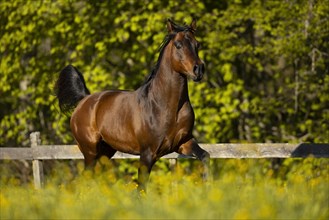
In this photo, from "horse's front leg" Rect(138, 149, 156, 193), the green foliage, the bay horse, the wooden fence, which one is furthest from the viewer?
the green foliage

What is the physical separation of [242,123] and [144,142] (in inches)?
282

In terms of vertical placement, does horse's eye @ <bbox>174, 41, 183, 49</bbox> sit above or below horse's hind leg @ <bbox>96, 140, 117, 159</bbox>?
above

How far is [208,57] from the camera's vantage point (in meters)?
14.1

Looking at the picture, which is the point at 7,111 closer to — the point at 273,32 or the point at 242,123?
the point at 242,123

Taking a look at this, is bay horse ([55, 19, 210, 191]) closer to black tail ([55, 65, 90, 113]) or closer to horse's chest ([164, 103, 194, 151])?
horse's chest ([164, 103, 194, 151])

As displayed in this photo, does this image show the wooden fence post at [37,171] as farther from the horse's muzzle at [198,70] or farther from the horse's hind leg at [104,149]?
the horse's muzzle at [198,70]

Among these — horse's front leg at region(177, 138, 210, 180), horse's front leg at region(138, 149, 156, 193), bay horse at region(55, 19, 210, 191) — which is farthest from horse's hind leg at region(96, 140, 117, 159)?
horse's front leg at region(177, 138, 210, 180)

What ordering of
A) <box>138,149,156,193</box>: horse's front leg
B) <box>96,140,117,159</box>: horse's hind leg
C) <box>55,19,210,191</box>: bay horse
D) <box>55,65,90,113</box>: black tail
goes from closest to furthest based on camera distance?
1. <box>138,149,156,193</box>: horse's front leg
2. <box>55,19,210,191</box>: bay horse
3. <box>96,140,117,159</box>: horse's hind leg
4. <box>55,65,90,113</box>: black tail

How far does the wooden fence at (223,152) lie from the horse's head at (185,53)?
1.56 metres

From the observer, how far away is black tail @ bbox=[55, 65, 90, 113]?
10.3m

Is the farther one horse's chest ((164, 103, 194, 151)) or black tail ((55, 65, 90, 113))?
black tail ((55, 65, 90, 113))

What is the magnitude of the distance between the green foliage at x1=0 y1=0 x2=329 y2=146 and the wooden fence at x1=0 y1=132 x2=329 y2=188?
Result: 3.39 m

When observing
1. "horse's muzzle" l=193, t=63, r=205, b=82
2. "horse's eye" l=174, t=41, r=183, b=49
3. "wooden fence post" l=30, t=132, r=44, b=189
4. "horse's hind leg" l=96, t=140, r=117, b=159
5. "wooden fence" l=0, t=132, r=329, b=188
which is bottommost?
"wooden fence post" l=30, t=132, r=44, b=189

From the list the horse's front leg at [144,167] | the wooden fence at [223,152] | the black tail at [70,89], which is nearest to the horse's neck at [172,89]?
the horse's front leg at [144,167]
